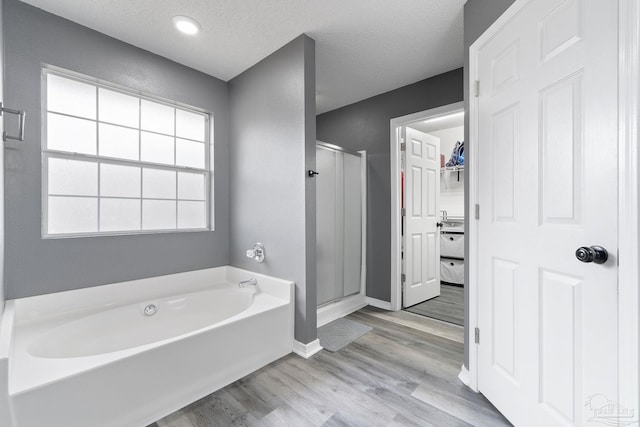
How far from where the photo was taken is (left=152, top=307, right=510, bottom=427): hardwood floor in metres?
1.39

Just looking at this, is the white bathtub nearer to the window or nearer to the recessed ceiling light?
the window

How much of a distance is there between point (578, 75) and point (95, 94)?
2990mm

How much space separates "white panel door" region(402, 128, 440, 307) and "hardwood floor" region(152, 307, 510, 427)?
0.96 meters

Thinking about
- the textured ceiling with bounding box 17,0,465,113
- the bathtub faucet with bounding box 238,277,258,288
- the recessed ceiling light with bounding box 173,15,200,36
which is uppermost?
the textured ceiling with bounding box 17,0,465,113

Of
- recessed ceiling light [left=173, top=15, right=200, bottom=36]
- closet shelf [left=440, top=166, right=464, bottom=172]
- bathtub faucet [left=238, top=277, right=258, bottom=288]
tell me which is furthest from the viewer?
closet shelf [left=440, top=166, right=464, bottom=172]

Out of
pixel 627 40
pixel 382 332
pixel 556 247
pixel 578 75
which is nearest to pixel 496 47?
pixel 578 75

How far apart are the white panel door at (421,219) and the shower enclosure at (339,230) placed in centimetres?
53

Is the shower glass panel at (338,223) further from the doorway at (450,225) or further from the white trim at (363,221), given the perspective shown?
the doorway at (450,225)

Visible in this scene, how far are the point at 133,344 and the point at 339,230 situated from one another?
204 centimetres

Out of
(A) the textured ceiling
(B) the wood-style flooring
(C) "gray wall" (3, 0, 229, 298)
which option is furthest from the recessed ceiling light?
(B) the wood-style flooring

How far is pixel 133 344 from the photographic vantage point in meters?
2.00

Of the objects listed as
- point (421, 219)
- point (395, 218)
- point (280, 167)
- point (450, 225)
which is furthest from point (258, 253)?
point (450, 225)

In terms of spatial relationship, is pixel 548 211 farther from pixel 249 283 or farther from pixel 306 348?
pixel 249 283

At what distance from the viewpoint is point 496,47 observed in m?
1.43
